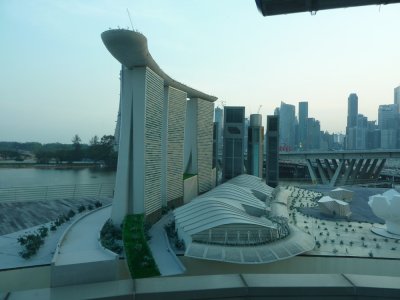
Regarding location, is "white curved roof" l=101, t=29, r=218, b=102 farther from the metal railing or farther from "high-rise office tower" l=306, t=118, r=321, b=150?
"high-rise office tower" l=306, t=118, r=321, b=150

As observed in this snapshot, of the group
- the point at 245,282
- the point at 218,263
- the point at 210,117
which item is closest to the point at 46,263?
the point at 218,263

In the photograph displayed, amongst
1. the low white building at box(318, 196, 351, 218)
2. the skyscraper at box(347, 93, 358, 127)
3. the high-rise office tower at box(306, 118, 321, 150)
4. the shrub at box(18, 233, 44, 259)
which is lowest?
→ the shrub at box(18, 233, 44, 259)

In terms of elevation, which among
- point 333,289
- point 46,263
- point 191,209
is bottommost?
point 46,263

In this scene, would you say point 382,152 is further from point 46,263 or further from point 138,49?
point 46,263

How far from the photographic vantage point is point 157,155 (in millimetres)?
20141

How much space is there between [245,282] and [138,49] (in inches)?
565

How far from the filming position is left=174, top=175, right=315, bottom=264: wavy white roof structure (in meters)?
12.3

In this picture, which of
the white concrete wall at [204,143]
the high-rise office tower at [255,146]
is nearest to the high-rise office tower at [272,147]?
the high-rise office tower at [255,146]

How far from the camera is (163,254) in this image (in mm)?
13953

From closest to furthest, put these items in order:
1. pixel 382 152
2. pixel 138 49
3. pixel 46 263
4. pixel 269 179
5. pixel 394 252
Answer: pixel 46 263 < pixel 394 252 < pixel 138 49 < pixel 269 179 < pixel 382 152

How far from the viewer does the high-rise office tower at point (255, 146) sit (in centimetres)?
3953

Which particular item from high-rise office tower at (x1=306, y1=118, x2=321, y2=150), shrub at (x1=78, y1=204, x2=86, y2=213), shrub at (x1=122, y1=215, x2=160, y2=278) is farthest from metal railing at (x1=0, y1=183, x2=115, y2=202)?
high-rise office tower at (x1=306, y1=118, x2=321, y2=150)

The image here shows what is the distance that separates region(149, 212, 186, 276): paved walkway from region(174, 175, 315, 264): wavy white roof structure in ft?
2.31

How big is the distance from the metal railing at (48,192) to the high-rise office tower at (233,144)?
41.5ft
